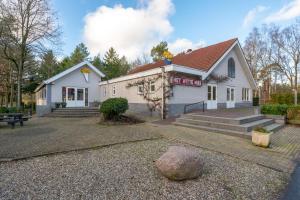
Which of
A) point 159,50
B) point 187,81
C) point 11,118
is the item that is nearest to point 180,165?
point 11,118

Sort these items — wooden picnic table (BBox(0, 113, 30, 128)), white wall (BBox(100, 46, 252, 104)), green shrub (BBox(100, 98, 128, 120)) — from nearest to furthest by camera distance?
wooden picnic table (BBox(0, 113, 30, 128)) < green shrub (BBox(100, 98, 128, 120)) < white wall (BBox(100, 46, 252, 104))

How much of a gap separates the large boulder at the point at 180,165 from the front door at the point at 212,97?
1246 cm

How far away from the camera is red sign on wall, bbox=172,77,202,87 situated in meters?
12.6

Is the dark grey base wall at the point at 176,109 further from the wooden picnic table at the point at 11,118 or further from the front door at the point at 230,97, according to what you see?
the wooden picnic table at the point at 11,118

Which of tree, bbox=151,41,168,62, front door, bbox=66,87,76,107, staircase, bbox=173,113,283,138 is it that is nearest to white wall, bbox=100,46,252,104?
staircase, bbox=173,113,283,138

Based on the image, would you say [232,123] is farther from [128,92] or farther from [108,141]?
[128,92]

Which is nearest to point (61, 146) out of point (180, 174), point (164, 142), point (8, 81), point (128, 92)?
point (164, 142)

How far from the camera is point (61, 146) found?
5.71 m

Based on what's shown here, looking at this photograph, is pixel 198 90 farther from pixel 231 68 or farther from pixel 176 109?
pixel 231 68

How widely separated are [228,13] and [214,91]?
257 inches

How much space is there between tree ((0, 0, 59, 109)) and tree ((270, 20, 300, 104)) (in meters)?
33.8

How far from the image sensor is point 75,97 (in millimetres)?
18281

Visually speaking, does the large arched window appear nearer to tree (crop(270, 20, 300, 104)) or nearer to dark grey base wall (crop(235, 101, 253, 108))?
dark grey base wall (crop(235, 101, 253, 108))

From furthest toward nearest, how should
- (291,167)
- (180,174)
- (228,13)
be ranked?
(228,13), (291,167), (180,174)
